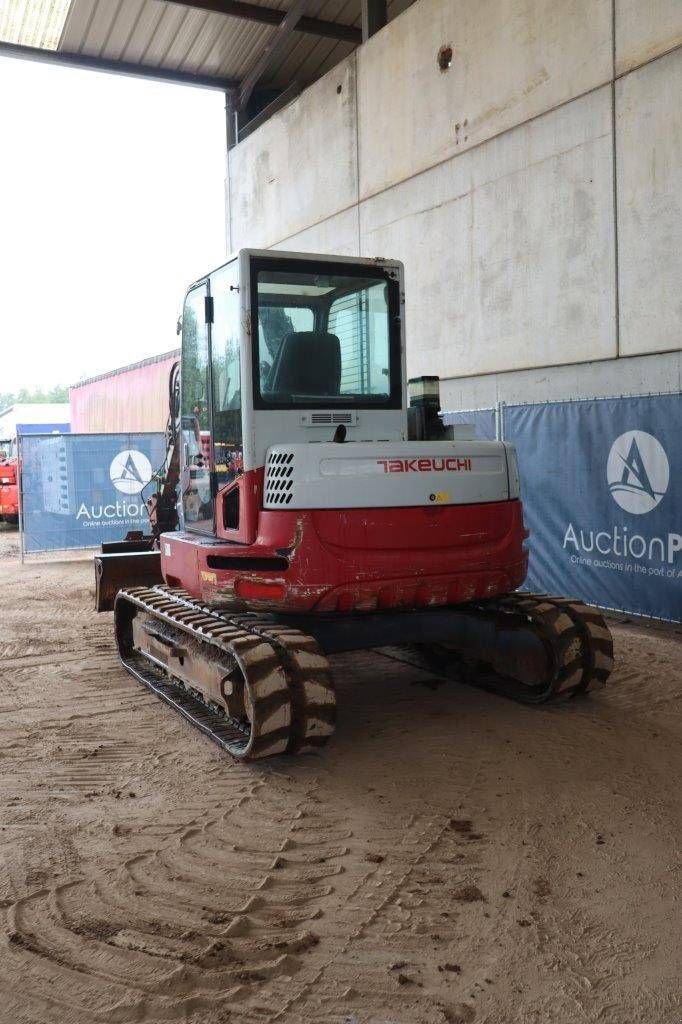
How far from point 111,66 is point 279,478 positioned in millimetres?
14049

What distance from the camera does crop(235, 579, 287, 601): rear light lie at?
5.63 metres

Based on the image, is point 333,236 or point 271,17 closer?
point 333,236

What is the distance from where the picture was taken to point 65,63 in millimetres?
16203

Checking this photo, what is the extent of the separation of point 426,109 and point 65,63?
7.63m

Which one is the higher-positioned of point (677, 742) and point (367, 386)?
point (367, 386)

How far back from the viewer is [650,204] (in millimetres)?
9016

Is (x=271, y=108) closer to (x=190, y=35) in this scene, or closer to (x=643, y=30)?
(x=190, y=35)

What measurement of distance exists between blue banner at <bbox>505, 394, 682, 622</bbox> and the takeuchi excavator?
244 cm

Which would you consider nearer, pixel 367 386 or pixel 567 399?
pixel 367 386

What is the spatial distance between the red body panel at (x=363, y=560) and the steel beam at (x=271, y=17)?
40.5ft

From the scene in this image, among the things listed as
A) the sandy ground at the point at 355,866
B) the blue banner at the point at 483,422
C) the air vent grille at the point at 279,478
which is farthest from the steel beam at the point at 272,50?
the sandy ground at the point at 355,866

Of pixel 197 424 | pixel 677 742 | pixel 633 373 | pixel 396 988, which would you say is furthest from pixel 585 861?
pixel 633 373

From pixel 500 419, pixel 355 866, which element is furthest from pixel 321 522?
pixel 500 419

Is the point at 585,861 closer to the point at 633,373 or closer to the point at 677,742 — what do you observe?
the point at 677,742
